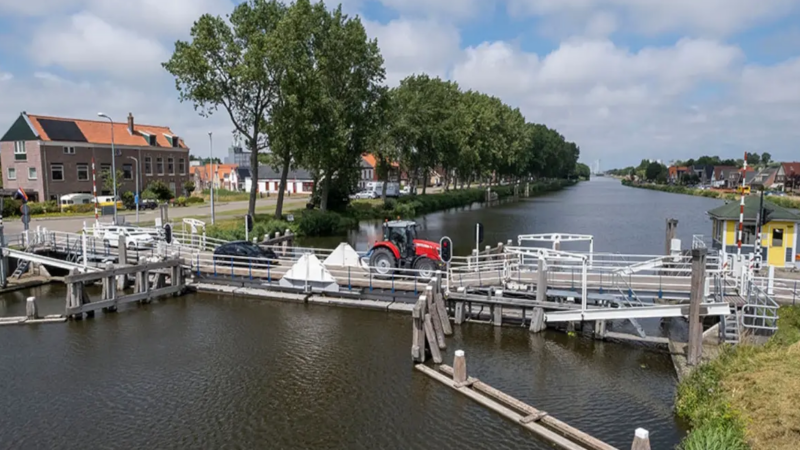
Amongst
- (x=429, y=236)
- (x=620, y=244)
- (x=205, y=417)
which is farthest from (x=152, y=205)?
(x=205, y=417)

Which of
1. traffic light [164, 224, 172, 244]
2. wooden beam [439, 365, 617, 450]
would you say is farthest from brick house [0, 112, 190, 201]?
wooden beam [439, 365, 617, 450]

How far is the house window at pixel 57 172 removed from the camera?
57.1 m

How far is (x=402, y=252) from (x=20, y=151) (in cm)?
5253

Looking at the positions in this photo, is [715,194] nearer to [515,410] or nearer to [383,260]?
[383,260]

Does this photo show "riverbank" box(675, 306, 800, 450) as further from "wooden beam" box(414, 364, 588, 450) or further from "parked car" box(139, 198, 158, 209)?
"parked car" box(139, 198, 158, 209)

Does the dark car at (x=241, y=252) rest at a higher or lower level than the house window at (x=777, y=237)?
lower

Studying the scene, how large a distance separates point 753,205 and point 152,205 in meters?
53.7

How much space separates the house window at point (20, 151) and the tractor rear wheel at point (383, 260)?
165ft

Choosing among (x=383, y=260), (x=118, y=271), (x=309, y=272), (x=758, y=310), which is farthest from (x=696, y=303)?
(x=118, y=271)

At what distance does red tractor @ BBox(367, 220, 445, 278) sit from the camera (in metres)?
23.0

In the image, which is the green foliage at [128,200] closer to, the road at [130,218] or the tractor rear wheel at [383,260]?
the road at [130,218]

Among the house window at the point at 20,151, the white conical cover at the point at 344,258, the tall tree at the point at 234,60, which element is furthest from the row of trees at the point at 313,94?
the house window at the point at 20,151

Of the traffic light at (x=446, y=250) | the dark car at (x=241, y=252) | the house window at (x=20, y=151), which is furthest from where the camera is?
the house window at (x=20, y=151)

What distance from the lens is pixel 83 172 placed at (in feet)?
197
